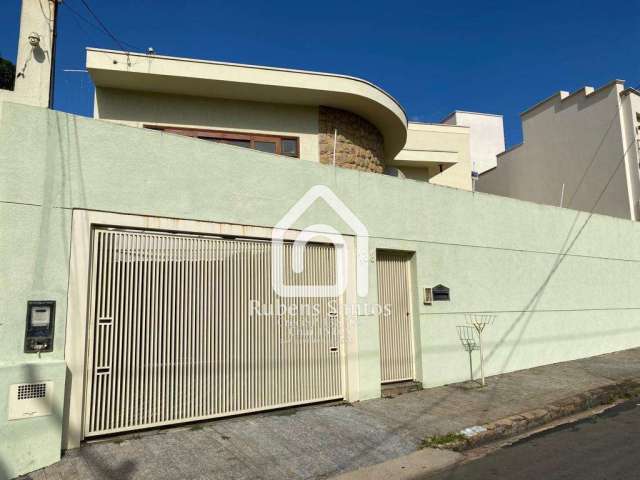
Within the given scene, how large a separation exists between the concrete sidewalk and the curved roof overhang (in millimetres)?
6368

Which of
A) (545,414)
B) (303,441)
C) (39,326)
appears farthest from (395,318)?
(39,326)

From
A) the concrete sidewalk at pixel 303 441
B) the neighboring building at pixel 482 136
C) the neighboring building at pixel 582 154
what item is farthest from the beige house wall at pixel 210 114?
the neighboring building at pixel 482 136

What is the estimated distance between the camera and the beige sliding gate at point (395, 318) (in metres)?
8.16

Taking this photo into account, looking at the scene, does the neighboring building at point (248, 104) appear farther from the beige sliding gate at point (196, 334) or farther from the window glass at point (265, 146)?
the beige sliding gate at point (196, 334)

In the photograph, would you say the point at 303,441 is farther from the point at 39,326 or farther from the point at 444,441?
the point at 39,326

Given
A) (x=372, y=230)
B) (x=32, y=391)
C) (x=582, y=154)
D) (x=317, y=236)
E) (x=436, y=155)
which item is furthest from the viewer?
(x=582, y=154)

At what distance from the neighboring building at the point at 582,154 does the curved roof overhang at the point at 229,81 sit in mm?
9021

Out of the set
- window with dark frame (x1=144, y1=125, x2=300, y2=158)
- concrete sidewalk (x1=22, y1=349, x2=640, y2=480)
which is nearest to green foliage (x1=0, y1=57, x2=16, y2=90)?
window with dark frame (x1=144, y1=125, x2=300, y2=158)

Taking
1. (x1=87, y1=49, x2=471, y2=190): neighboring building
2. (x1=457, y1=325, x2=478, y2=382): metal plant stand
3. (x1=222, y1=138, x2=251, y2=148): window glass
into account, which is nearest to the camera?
(x1=457, y1=325, x2=478, y2=382): metal plant stand

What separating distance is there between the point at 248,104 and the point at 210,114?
2.85 feet

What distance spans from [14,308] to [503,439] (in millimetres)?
5988

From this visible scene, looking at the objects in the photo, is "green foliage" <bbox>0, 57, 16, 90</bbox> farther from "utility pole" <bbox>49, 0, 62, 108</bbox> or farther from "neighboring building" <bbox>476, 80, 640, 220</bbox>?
"neighboring building" <bbox>476, 80, 640, 220</bbox>

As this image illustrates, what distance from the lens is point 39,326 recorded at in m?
5.04

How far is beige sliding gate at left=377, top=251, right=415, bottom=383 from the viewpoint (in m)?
A: 8.16
